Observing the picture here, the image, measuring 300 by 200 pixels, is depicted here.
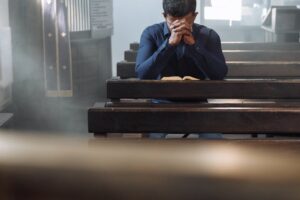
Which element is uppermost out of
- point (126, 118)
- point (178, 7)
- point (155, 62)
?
point (178, 7)

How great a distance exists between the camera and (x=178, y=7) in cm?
221

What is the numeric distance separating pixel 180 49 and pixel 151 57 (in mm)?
150

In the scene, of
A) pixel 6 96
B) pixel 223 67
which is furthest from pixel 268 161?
pixel 6 96

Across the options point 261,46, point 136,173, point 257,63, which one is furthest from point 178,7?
point 261,46

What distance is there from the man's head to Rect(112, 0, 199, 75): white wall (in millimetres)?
4420

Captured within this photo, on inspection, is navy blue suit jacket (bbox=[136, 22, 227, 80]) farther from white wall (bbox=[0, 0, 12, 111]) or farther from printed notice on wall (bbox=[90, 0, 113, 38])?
printed notice on wall (bbox=[90, 0, 113, 38])

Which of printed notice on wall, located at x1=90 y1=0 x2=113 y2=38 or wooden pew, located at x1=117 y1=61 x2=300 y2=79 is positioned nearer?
wooden pew, located at x1=117 y1=61 x2=300 y2=79

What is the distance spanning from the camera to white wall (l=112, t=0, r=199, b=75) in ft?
21.8

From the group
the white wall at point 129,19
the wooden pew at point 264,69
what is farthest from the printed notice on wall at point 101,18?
the wooden pew at point 264,69

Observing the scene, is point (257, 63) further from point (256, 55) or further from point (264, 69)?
point (256, 55)

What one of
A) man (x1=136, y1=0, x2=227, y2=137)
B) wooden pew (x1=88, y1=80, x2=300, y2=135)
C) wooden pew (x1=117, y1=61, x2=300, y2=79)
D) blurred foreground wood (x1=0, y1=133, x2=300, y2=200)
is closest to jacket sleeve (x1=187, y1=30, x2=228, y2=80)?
man (x1=136, y1=0, x2=227, y2=137)

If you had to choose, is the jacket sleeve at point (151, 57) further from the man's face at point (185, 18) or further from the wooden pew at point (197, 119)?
the wooden pew at point (197, 119)

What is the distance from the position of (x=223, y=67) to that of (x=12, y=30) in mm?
3475

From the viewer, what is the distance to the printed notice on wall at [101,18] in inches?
232
